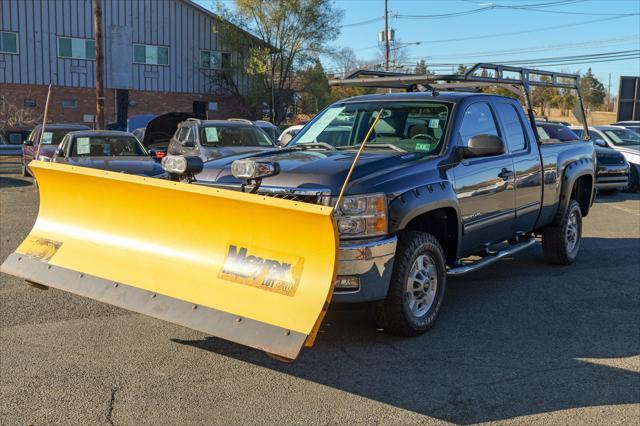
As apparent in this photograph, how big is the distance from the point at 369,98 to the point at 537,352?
9.71 ft

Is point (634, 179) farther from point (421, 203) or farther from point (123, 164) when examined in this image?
point (421, 203)

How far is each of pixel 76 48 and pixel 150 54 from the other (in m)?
4.32

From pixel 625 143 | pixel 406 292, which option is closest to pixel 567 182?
pixel 406 292

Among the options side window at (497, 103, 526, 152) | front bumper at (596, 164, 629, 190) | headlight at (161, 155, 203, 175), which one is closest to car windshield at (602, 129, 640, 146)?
front bumper at (596, 164, 629, 190)

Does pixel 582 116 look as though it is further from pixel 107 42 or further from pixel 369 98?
pixel 107 42

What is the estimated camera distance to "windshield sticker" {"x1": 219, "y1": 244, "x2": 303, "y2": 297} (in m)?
4.30

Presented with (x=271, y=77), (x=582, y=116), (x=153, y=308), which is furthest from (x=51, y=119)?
(x=153, y=308)

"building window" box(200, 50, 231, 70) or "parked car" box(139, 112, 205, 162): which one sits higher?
"building window" box(200, 50, 231, 70)

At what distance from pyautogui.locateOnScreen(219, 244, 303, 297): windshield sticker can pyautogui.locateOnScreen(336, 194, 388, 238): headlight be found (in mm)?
524

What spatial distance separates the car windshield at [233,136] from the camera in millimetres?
14758

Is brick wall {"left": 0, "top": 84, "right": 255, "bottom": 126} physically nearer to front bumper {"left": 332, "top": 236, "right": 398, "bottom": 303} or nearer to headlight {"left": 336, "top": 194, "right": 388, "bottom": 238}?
headlight {"left": 336, "top": 194, "right": 388, "bottom": 238}

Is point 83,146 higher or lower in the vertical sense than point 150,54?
lower

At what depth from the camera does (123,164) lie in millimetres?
12562

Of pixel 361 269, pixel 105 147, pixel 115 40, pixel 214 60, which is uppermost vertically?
pixel 115 40
